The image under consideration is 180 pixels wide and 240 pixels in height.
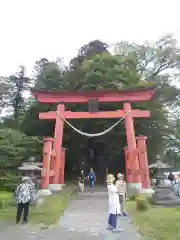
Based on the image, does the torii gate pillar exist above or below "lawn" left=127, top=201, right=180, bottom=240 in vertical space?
above

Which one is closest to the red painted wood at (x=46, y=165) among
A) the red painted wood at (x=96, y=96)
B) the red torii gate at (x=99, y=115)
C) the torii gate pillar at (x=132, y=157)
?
the red torii gate at (x=99, y=115)

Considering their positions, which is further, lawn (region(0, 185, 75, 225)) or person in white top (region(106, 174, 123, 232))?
lawn (region(0, 185, 75, 225))

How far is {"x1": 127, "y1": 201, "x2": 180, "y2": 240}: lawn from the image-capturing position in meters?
7.66

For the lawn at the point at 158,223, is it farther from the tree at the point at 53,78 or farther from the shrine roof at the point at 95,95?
the tree at the point at 53,78

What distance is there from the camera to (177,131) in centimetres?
3144

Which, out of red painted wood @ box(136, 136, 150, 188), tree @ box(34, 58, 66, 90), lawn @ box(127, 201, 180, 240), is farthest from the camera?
tree @ box(34, 58, 66, 90)

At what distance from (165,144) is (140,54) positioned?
10823 mm

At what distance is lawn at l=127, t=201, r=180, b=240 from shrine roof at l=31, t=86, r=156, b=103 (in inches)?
410

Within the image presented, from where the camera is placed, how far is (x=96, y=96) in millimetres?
21359

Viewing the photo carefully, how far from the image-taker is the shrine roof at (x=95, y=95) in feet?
69.2

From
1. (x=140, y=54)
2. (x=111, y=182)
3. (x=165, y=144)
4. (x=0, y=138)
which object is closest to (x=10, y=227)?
(x=111, y=182)

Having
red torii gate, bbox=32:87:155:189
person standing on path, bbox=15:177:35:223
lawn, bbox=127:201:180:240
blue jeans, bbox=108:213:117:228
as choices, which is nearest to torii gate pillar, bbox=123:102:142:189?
red torii gate, bbox=32:87:155:189

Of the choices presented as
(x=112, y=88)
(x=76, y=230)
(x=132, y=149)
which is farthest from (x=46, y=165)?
(x=112, y=88)

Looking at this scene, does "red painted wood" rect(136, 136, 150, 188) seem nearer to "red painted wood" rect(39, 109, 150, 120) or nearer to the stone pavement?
"red painted wood" rect(39, 109, 150, 120)
